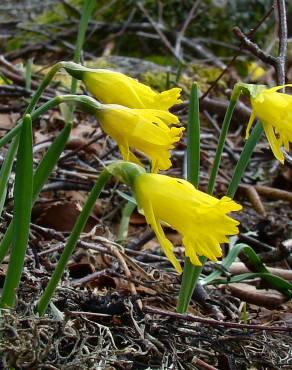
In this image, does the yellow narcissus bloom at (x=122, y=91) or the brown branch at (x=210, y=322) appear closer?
the yellow narcissus bloom at (x=122, y=91)

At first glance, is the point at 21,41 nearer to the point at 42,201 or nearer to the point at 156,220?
the point at 42,201

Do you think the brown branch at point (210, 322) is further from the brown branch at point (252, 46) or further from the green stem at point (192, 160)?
the brown branch at point (252, 46)

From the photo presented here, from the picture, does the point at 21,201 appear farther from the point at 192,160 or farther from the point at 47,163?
the point at 192,160

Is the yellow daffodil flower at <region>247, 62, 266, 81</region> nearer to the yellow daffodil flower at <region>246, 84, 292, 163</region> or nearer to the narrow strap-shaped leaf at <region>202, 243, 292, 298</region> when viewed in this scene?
the narrow strap-shaped leaf at <region>202, 243, 292, 298</region>

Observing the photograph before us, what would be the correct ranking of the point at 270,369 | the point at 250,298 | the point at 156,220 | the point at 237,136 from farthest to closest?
the point at 237,136 → the point at 250,298 → the point at 270,369 → the point at 156,220

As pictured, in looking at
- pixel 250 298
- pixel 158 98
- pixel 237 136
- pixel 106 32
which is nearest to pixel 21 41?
pixel 106 32

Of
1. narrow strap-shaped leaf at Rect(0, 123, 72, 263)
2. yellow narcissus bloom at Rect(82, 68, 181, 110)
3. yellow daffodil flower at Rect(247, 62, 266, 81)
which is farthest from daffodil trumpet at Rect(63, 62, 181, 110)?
yellow daffodil flower at Rect(247, 62, 266, 81)

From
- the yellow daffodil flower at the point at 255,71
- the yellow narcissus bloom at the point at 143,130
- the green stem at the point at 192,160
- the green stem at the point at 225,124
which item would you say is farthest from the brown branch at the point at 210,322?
the yellow daffodil flower at the point at 255,71
